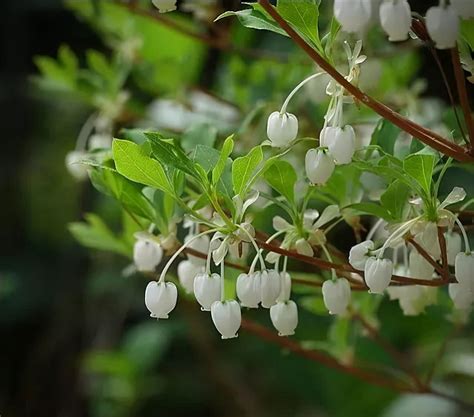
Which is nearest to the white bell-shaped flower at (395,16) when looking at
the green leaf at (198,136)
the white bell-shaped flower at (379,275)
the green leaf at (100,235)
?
the white bell-shaped flower at (379,275)

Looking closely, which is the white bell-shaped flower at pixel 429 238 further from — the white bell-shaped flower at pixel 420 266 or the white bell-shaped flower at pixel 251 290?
the white bell-shaped flower at pixel 251 290

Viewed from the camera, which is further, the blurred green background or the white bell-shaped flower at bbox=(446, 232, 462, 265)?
the blurred green background

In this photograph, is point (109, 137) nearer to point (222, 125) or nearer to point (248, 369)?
point (222, 125)

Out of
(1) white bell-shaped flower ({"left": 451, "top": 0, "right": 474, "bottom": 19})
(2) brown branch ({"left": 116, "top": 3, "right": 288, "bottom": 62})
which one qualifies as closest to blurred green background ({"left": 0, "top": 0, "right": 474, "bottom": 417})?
(2) brown branch ({"left": 116, "top": 3, "right": 288, "bottom": 62})

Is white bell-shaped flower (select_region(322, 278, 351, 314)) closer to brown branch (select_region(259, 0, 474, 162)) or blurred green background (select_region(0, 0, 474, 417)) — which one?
brown branch (select_region(259, 0, 474, 162))

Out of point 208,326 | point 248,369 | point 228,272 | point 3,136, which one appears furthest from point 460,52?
point 3,136
